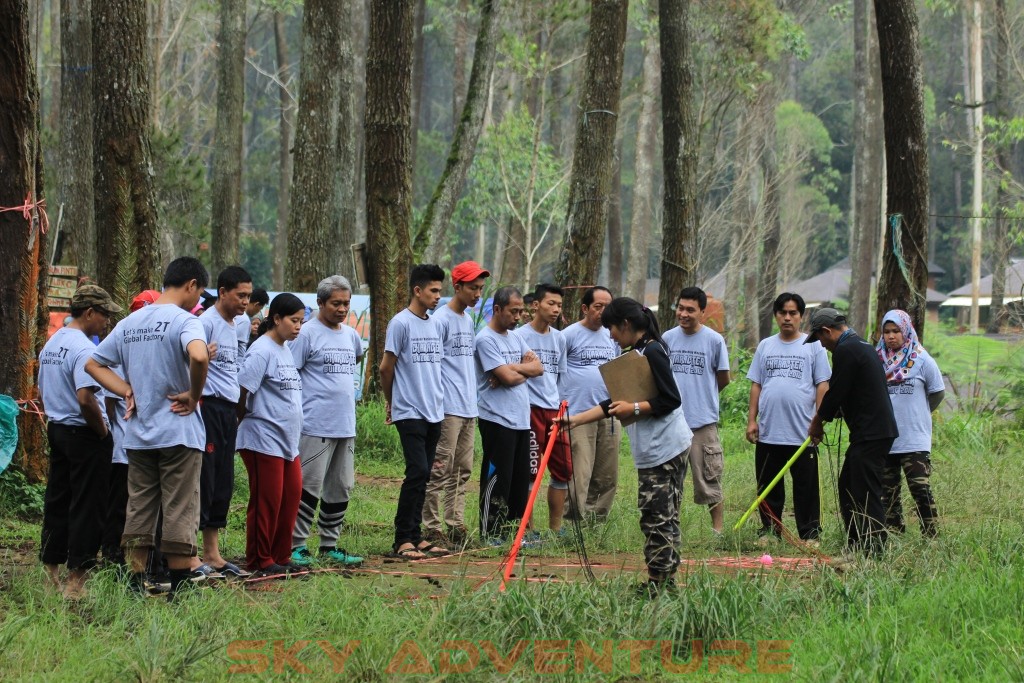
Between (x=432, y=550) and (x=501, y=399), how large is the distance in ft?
4.01

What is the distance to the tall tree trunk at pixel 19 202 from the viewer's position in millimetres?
8570

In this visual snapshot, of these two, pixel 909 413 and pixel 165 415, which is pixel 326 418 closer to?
pixel 165 415

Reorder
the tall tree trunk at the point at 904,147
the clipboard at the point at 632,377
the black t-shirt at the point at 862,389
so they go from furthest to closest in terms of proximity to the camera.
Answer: the tall tree trunk at the point at 904,147 < the black t-shirt at the point at 862,389 < the clipboard at the point at 632,377

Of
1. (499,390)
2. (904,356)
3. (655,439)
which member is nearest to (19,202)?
(499,390)

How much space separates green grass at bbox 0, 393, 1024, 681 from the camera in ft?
17.5

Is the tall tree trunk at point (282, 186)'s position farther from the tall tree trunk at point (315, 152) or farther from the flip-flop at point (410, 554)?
the flip-flop at point (410, 554)

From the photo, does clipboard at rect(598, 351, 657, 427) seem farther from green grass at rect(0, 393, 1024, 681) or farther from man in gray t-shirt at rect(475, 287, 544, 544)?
man in gray t-shirt at rect(475, 287, 544, 544)

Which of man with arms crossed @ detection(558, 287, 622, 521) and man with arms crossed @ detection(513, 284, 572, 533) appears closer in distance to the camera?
man with arms crossed @ detection(513, 284, 572, 533)

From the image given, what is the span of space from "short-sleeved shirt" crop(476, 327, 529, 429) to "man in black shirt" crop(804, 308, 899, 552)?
2.17m

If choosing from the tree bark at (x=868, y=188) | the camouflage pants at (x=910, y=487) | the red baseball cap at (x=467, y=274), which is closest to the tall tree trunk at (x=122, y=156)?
the red baseball cap at (x=467, y=274)

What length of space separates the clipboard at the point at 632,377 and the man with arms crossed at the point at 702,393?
2750 mm

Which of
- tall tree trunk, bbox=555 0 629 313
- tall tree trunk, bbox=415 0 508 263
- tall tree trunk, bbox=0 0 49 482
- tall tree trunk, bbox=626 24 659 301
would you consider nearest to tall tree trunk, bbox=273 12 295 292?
tall tree trunk, bbox=626 24 659 301

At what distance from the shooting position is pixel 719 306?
2903 centimetres

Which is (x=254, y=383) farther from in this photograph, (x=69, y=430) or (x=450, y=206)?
(x=450, y=206)
